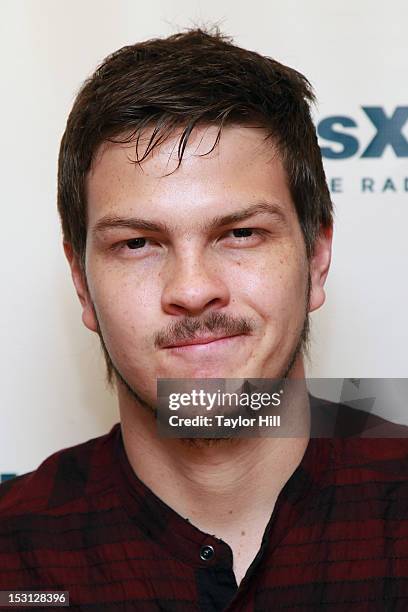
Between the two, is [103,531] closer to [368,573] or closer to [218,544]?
[218,544]

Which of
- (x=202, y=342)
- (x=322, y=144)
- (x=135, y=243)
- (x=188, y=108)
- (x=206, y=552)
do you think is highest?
(x=322, y=144)

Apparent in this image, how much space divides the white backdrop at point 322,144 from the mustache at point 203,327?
494 millimetres

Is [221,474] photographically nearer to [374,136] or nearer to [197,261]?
[197,261]

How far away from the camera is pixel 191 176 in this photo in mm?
1054

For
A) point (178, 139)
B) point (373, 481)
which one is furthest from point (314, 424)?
point (178, 139)

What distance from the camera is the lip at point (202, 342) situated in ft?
3.42

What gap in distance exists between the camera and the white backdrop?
4.86 ft

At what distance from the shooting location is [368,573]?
110 cm

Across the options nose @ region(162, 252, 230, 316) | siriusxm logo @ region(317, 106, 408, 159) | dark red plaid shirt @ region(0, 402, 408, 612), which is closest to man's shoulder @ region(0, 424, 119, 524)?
dark red plaid shirt @ region(0, 402, 408, 612)

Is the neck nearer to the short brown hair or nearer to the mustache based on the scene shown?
the mustache

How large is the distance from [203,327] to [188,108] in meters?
0.27

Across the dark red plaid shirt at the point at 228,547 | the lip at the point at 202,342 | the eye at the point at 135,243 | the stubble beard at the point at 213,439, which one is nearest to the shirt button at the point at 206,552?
the dark red plaid shirt at the point at 228,547

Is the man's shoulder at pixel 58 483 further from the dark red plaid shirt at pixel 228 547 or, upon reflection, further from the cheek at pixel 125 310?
the cheek at pixel 125 310

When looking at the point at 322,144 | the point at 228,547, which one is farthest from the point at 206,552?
the point at 322,144
